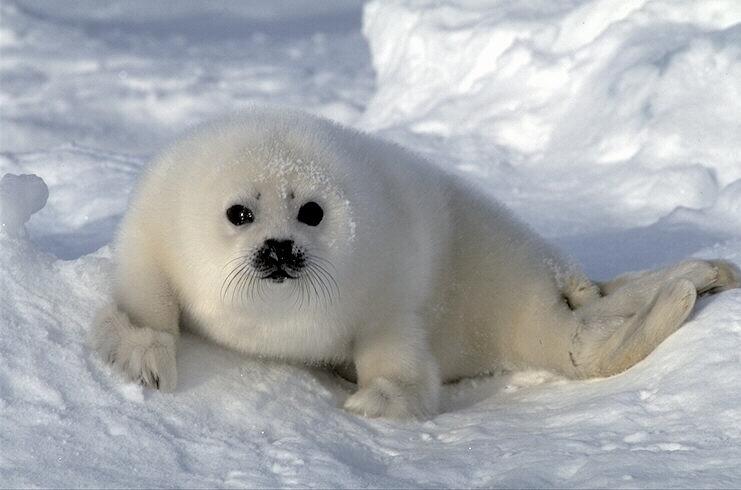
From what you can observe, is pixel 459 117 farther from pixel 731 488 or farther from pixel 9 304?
pixel 731 488

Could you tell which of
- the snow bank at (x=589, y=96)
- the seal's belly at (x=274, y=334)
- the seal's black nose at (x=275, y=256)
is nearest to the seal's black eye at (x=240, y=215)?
the seal's black nose at (x=275, y=256)

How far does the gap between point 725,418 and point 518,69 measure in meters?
3.57

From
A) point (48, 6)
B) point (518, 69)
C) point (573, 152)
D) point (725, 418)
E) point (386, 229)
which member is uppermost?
point (48, 6)

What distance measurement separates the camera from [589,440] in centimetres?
248

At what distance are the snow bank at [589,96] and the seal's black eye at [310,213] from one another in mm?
1825

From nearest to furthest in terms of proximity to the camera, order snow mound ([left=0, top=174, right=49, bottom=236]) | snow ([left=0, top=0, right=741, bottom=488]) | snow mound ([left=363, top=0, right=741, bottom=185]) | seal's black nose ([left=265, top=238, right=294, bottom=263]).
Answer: snow ([left=0, top=0, right=741, bottom=488]) < seal's black nose ([left=265, top=238, right=294, bottom=263]) < snow mound ([left=0, top=174, right=49, bottom=236]) < snow mound ([left=363, top=0, right=741, bottom=185])

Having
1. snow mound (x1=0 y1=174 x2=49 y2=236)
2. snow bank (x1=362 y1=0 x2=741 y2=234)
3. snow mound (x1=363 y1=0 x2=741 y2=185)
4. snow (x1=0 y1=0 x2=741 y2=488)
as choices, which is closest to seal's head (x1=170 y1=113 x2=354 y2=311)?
snow (x1=0 y1=0 x2=741 y2=488)

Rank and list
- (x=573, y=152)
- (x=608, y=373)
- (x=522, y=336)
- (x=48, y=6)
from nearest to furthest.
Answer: (x=608, y=373)
(x=522, y=336)
(x=573, y=152)
(x=48, y=6)

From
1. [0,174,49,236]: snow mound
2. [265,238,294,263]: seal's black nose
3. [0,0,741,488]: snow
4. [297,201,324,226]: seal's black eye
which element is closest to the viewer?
[0,0,741,488]: snow

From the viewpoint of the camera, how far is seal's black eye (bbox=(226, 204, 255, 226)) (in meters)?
2.82

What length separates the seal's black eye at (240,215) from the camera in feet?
9.26

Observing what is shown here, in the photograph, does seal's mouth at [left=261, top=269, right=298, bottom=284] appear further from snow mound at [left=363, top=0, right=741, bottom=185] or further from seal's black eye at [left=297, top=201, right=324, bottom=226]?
snow mound at [left=363, top=0, right=741, bottom=185]

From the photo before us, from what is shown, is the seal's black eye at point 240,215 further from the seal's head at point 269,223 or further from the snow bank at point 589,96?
the snow bank at point 589,96

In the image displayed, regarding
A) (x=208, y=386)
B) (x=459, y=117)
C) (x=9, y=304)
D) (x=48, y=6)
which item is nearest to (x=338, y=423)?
(x=208, y=386)
